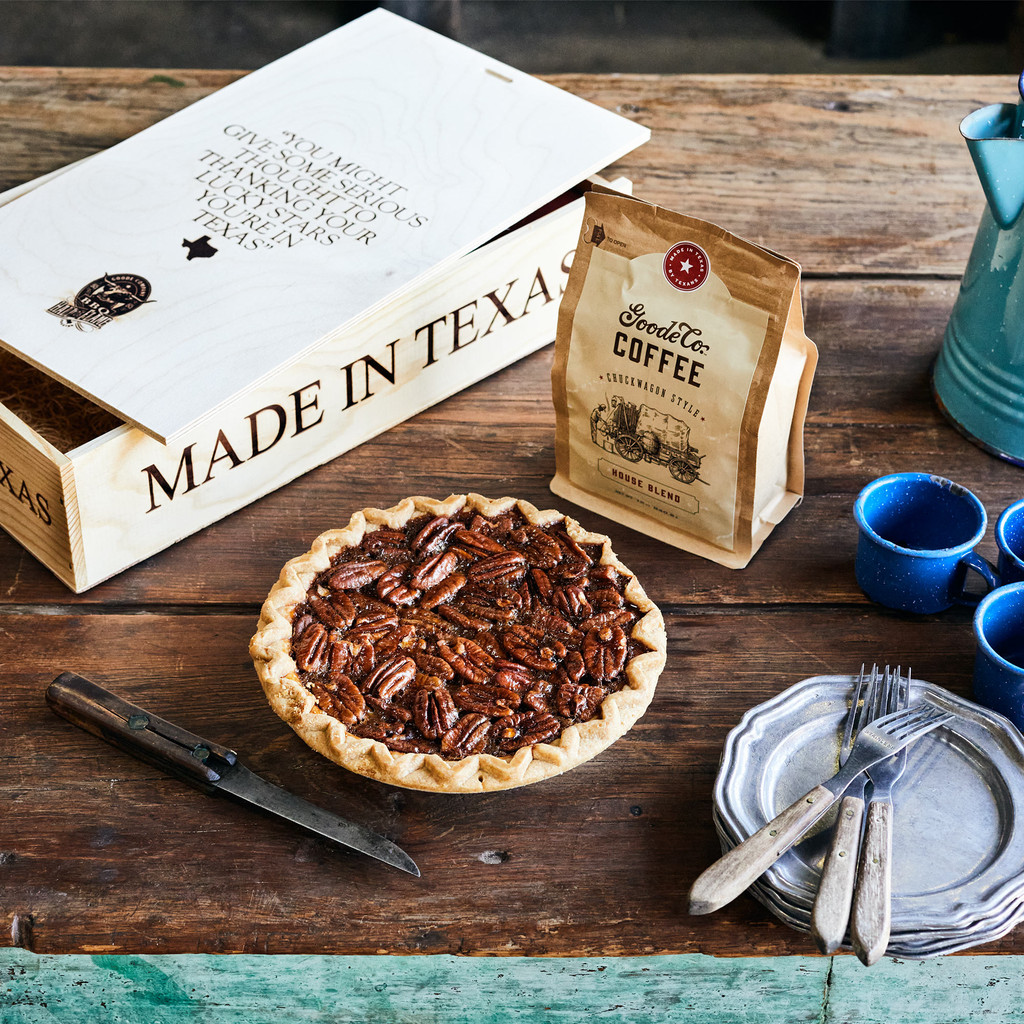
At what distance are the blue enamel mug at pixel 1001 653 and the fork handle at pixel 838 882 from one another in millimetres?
206

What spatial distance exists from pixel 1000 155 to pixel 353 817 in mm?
917

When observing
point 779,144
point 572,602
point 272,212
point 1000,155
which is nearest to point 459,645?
point 572,602

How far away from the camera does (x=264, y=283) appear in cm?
139

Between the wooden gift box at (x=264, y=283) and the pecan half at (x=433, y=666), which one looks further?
the wooden gift box at (x=264, y=283)

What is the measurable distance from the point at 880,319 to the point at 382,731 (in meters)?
0.96

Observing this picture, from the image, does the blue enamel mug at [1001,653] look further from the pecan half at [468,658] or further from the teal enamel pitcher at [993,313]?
the pecan half at [468,658]

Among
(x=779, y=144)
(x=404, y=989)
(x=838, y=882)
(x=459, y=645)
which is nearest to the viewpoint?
(x=838, y=882)

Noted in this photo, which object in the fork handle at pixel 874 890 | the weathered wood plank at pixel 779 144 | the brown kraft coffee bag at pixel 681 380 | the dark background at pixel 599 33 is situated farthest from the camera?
the dark background at pixel 599 33

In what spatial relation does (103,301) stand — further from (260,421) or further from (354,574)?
(354,574)

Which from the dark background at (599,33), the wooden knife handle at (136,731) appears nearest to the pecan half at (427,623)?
the wooden knife handle at (136,731)

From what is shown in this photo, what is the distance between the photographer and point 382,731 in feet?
3.62

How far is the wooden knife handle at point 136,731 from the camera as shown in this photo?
3.65 ft

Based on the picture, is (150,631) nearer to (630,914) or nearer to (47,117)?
(630,914)

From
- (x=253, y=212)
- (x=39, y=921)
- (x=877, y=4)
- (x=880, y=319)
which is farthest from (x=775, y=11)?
(x=39, y=921)
